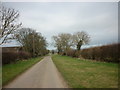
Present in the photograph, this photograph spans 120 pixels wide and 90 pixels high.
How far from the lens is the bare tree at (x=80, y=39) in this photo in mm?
69719

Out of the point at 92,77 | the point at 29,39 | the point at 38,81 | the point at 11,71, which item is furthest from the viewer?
the point at 29,39

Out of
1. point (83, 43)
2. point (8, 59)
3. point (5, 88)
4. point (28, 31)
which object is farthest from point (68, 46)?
point (5, 88)

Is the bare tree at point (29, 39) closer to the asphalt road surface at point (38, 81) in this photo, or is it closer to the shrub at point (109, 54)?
the shrub at point (109, 54)

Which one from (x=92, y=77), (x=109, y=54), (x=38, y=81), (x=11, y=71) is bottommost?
(x=11, y=71)

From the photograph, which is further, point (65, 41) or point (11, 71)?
point (65, 41)

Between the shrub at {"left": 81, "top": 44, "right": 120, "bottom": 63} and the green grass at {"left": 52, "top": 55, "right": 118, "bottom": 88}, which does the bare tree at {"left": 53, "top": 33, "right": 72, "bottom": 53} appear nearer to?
the shrub at {"left": 81, "top": 44, "right": 120, "bottom": 63}

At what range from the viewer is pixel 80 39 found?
7050cm

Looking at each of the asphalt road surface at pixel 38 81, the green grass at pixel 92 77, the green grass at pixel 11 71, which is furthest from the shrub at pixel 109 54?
the green grass at pixel 11 71

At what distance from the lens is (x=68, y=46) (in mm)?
70875

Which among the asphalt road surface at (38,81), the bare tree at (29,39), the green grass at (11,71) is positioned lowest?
the green grass at (11,71)

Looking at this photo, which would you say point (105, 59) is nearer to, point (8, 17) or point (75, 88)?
point (75, 88)

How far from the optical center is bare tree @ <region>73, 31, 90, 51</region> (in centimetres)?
6972

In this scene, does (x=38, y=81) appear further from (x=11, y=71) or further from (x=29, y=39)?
(x=29, y=39)

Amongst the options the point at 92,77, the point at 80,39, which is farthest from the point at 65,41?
the point at 92,77
